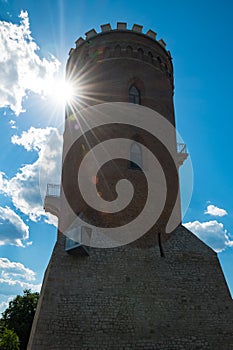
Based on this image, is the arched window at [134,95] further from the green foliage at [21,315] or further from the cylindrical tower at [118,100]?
the green foliage at [21,315]

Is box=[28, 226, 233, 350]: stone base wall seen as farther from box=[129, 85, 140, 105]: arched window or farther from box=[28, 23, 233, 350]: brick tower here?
box=[129, 85, 140, 105]: arched window

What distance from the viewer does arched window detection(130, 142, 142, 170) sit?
38.5ft

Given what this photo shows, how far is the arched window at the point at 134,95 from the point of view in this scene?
506 inches

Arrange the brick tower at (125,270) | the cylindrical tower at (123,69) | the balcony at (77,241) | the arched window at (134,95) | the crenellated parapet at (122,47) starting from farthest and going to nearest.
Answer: the crenellated parapet at (122,47), the arched window at (134,95), the cylindrical tower at (123,69), the balcony at (77,241), the brick tower at (125,270)

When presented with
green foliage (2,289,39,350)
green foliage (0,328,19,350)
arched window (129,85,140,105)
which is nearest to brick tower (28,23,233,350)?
arched window (129,85,140,105)

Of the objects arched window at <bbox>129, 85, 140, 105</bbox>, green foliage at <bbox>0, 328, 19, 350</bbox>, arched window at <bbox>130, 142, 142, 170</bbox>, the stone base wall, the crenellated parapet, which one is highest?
the crenellated parapet

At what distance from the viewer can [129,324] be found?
867cm

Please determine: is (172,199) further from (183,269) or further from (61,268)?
(61,268)

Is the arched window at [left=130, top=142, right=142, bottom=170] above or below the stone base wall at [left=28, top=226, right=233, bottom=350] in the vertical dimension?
above

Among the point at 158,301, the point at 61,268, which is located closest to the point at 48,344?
the point at 61,268

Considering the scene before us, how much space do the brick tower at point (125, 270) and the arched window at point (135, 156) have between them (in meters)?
0.04

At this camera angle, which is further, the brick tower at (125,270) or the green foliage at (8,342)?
the green foliage at (8,342)

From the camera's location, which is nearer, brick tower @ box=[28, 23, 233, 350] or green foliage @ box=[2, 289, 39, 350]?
brick tower @ box=[28, 23, 233, 350]

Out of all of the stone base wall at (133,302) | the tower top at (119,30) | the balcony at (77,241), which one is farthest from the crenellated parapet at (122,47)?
the stone base wall at (133,302)
